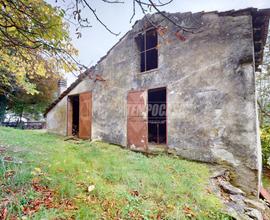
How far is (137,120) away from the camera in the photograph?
6984 mm

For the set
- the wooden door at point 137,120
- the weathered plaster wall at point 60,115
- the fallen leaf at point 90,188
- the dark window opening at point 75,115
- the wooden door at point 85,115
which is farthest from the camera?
the dark window opening at point 75,115

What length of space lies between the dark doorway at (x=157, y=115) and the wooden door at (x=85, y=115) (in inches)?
107

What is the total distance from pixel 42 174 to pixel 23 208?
38.3 inches

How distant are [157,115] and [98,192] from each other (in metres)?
5.98

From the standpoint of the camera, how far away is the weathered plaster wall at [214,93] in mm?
4820

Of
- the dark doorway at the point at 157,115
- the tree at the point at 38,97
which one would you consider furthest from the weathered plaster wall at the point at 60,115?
the tree at the point at 38,97

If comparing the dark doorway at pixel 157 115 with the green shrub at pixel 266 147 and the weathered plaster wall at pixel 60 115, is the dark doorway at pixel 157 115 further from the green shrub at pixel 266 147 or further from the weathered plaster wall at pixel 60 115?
the green shrub at pixel 266 147

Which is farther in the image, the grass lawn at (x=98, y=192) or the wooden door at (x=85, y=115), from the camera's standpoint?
the wooden door at (x=85, y=115)

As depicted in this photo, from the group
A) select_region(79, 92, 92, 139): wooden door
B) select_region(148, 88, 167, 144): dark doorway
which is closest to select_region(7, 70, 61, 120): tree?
select_region(79, 92, 92, 139): wooden door

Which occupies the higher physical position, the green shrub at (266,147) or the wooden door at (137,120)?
the wooden door at (137,120)

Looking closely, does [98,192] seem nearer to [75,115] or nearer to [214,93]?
[214,93]

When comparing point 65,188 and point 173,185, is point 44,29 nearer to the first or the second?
point 65,188

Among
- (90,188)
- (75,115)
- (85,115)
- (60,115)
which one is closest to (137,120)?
(85,115)

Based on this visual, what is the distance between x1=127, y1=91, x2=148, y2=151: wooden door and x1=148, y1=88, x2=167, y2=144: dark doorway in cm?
155
